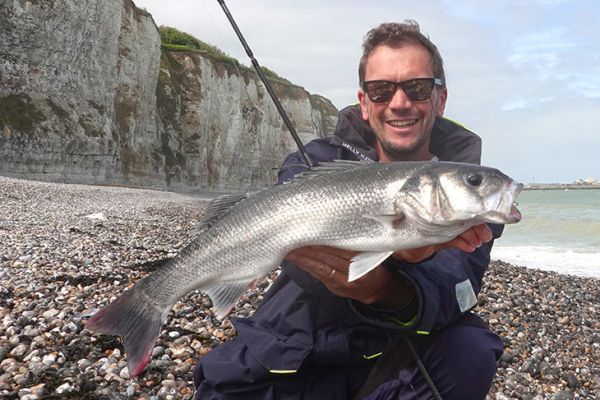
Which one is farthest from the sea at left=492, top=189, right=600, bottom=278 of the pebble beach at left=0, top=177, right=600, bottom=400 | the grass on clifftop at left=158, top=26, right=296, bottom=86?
the grass on clifftop at left=158, top=26, right=296, bottom=86

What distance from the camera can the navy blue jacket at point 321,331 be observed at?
3.11m

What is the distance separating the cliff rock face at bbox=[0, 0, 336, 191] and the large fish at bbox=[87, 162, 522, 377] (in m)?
26.6

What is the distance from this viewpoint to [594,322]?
777cm

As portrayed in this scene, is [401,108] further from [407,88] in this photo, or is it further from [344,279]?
[344,279]

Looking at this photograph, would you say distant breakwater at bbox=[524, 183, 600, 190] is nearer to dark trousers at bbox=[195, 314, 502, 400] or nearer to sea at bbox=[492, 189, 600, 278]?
sea at bbox=[492, 189, 600, 278]

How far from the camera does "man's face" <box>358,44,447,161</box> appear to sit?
13.8 feet

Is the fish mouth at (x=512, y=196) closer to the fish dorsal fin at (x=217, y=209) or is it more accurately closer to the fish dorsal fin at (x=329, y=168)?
the fish dorsal fin at (x=329, y=168)

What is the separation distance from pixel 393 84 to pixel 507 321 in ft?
14.2

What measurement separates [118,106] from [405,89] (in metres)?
34.7

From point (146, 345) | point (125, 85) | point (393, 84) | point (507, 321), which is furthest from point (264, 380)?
point (125, 85)

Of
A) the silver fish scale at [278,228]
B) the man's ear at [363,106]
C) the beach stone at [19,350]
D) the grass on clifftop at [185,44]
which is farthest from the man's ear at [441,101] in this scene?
the grass on clifftop at [185,44]

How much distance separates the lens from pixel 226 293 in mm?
3295

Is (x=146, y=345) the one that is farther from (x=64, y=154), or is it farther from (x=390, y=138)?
(x=64, y=154)

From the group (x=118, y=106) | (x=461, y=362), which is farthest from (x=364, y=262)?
(x=118, y=106)
